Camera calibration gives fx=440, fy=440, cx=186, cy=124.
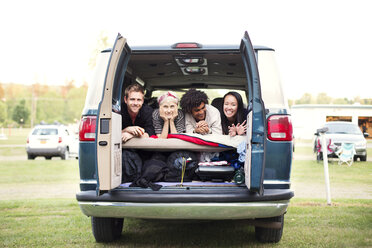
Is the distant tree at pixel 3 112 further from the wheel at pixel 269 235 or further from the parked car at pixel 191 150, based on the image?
the wheel at pixel 269 235

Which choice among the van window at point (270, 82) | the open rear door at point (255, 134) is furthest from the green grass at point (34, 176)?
the open rear door at point (255, 134)

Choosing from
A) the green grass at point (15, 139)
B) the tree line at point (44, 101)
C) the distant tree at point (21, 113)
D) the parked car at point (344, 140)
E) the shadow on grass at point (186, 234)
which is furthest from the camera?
the tree line at point (44, 101)

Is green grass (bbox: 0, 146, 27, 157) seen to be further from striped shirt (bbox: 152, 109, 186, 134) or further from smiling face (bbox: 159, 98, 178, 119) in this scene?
smiling face (bbox: 159, 98, 178, 119)

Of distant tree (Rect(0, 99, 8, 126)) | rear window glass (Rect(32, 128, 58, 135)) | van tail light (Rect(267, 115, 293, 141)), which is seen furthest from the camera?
distant tree (Rect(0, 99, 8, 126))

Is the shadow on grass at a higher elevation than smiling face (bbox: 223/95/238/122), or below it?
below

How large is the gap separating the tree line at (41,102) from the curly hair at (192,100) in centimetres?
8142

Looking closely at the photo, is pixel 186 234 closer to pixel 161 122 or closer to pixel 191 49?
pixel 161 122

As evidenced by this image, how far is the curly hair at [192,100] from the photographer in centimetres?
508

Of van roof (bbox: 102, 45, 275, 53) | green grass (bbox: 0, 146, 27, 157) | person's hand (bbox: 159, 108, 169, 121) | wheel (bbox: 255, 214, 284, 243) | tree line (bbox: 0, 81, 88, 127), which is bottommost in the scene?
green grass (bbox: 0, 146, 27, 157)

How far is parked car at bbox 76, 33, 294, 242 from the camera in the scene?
372cm

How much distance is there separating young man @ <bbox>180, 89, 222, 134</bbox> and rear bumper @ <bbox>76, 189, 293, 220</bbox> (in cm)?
139

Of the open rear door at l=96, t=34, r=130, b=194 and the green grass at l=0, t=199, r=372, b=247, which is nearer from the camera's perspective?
the open rear door at l=96, t=34, r=130, b=194

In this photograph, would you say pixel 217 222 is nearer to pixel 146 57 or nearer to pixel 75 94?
pixel 146 57

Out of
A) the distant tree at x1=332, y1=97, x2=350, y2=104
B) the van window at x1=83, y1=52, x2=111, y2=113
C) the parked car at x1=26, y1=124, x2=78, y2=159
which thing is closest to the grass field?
the van window at x1=83, y1=52, x2=111, y2=113
